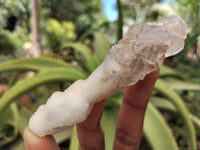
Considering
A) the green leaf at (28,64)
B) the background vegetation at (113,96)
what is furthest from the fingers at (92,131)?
the green leaf at (28,64)

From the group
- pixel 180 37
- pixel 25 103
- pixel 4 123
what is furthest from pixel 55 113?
pixel 25 103

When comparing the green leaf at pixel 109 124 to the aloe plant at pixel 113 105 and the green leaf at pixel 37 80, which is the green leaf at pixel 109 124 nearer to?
the aloe plant at pixel 113 105

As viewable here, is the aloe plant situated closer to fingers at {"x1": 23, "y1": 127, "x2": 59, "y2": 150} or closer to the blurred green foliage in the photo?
fingers at {"x1": 23, "y1": 127, "x2": 59, "y2": 150}

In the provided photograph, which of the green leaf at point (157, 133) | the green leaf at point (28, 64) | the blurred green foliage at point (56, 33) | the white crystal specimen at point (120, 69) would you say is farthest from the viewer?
the blurred green foliage at point (56, 33)

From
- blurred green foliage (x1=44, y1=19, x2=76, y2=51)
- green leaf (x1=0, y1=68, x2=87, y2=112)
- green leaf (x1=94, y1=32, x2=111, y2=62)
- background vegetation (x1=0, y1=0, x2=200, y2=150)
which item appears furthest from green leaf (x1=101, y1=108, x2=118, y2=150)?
blurred green foliage (x1=44, y1=19, x2=76, y2=51)

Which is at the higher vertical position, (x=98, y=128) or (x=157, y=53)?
(x=157, y=53)

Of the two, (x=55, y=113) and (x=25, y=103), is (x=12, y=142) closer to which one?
(x=25, y=103)
